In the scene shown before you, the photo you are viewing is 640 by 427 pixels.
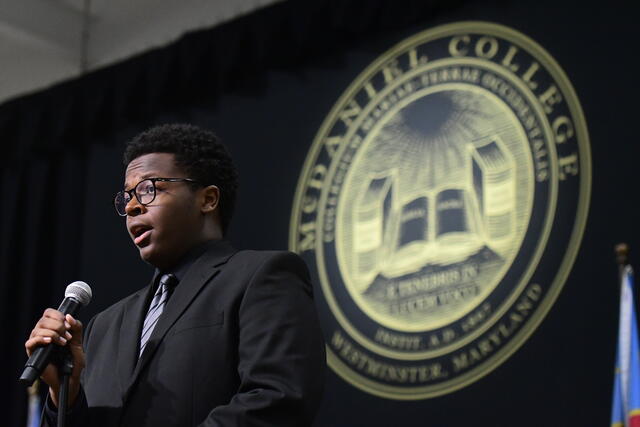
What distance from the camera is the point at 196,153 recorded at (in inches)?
86.0

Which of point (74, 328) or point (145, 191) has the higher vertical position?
point (145, 191)

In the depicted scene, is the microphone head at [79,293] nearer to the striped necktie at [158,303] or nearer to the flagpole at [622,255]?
the striped necktie at [158,303]

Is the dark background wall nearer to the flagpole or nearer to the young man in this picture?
the flagpole

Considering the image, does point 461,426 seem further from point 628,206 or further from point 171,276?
point 171,276

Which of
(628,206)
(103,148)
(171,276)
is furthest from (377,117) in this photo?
(171,276)

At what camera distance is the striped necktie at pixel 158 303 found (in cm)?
201

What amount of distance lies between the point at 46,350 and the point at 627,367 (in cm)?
241

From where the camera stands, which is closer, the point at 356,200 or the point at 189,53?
the point at 356,200

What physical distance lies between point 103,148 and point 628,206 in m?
3.43

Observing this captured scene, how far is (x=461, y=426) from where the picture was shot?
13.9 feet

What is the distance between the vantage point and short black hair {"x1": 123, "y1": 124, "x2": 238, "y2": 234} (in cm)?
217

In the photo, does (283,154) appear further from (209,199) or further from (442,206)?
(209,199)

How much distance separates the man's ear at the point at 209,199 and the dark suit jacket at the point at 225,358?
0.52 ft

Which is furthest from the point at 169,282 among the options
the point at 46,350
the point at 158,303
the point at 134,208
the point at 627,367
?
the point at 627,367
